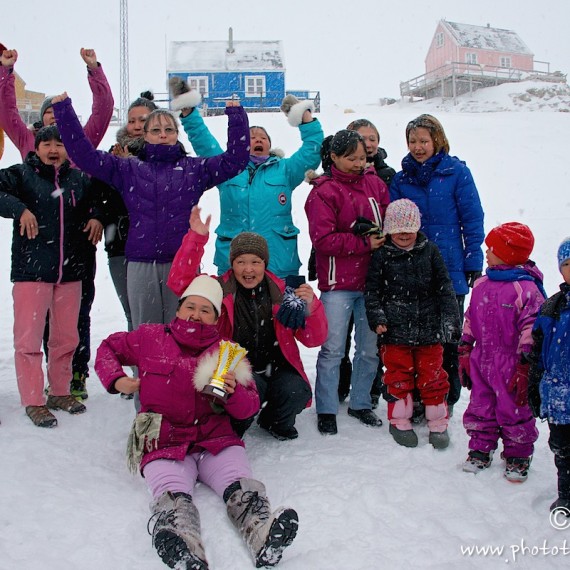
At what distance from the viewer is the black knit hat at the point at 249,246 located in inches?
148

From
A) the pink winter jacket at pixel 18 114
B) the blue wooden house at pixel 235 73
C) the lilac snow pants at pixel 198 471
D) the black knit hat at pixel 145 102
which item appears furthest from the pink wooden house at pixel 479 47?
the lilac snow pants at pixel 198 471

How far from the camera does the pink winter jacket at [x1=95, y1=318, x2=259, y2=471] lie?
3.21 meters

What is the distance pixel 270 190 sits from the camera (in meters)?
4.27

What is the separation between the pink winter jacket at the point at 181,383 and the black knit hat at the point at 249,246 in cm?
66

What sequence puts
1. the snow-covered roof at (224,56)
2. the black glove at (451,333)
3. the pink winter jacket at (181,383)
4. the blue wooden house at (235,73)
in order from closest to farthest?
the pink winter jacket at (181,383) < the black glove at (451,333) < the blue wooden house at (235,73) < the snow-covered roof at (224,56)

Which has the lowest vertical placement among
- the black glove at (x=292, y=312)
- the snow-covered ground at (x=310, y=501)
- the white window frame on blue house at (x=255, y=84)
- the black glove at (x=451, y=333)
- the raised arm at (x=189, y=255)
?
the snow-covered ground at (x=310, y=501)

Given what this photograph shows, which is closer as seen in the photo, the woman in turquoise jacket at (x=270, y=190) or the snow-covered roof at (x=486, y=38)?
the woman in turquoise jacket at (x=270, y=190)

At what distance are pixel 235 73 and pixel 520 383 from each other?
35188 mm

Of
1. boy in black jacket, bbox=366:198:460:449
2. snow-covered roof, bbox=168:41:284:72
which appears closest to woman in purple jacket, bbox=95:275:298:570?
boy in black jacket, bbox=366:198:460:449

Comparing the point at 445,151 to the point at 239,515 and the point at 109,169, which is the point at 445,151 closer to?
the point at 109,169

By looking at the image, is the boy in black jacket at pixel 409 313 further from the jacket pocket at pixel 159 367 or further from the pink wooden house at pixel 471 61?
the pink wooden house at pixel 471 61

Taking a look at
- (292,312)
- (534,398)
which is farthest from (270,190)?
(534,398)

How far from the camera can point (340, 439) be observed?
13.1 ft

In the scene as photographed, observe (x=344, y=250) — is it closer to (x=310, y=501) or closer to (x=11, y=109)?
(x=310, y=501)
